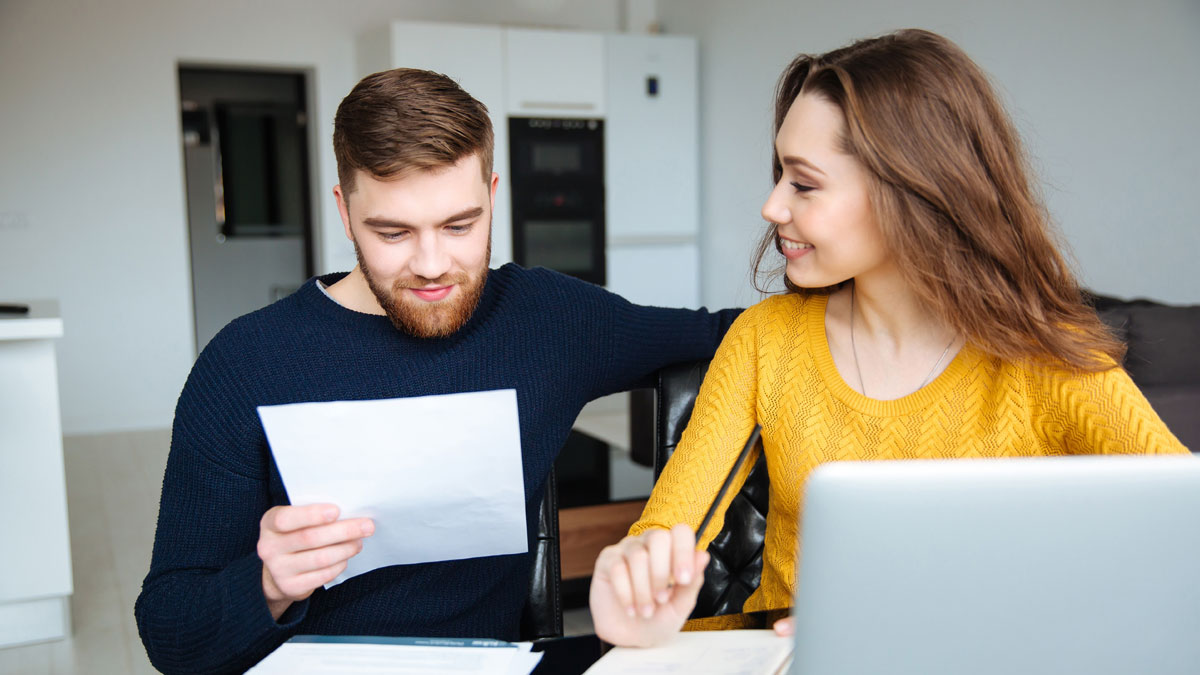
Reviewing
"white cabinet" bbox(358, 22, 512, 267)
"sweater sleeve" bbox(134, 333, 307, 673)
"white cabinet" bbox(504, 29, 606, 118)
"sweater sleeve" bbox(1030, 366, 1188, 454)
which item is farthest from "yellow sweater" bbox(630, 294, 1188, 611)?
"white cabinet" bbox(504, 29, 606, 118)

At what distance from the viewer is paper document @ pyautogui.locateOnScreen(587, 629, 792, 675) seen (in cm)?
81

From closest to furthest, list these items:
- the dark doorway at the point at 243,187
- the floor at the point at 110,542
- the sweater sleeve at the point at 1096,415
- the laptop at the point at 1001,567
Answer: the laptop at the point at 1001,567, the sweater sleeve at the point at 1096,415, the floor at the point at 110,542, the dark doorway at the point at 243,187

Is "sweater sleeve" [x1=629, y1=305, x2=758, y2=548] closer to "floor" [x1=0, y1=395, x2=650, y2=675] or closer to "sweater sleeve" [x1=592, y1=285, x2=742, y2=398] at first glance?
"sweater sleeve" [x1=592, y1=285, x2=742, y2=398]

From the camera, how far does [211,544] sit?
1.16m

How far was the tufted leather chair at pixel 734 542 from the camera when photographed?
144 cm

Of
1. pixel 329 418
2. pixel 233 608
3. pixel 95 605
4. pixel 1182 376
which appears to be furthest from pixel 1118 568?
pixel 95 605

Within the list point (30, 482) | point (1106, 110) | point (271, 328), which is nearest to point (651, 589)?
point (271, 328)

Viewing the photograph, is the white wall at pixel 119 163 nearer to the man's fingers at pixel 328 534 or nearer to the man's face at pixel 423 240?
the man's face at pixel 423 240

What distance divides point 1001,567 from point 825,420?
687 millimetres

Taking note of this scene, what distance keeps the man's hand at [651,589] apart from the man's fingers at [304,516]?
0.28m

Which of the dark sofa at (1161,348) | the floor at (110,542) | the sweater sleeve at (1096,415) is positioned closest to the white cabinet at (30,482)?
the floor at (110,542)

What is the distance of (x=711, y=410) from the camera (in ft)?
4.18

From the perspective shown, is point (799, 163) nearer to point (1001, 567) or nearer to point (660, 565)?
point (660, 565)

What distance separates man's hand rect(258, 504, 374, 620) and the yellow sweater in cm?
37
